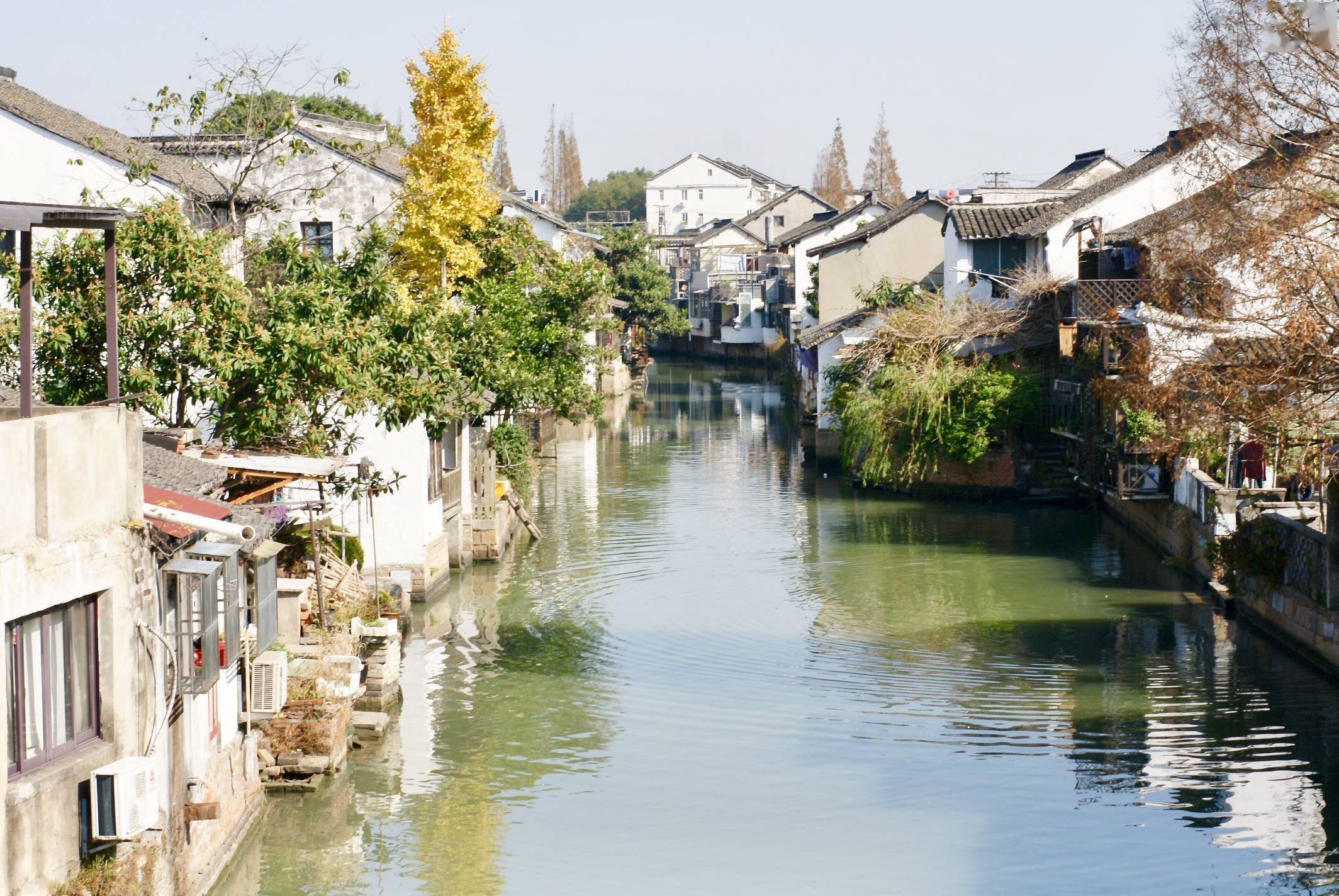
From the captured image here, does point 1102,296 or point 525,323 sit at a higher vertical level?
point 1102,296

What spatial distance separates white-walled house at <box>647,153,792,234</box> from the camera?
143 meters

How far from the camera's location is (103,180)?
90.2 ft

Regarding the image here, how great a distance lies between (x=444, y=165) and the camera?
1346 inches

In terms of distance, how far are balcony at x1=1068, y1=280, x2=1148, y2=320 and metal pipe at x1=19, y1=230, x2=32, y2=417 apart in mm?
28913

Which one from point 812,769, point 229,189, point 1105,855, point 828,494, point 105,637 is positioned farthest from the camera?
point 828,494

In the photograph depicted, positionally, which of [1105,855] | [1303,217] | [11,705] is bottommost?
[1105,855]

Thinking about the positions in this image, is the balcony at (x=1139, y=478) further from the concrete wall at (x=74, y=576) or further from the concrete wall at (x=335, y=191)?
the concrete wall at (x=74, y=576)

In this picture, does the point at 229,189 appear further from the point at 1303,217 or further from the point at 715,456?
the point at 715,456

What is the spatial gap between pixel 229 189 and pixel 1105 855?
18.1 m

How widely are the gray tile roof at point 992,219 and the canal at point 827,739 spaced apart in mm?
15786

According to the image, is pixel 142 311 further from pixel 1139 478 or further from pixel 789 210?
pixel 789 210

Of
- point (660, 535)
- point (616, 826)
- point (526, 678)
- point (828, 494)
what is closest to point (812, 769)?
point (616, 826)

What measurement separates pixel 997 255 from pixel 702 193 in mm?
98993

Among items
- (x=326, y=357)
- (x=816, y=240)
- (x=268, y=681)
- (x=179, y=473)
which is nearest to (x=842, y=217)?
(x=816, y=240)
